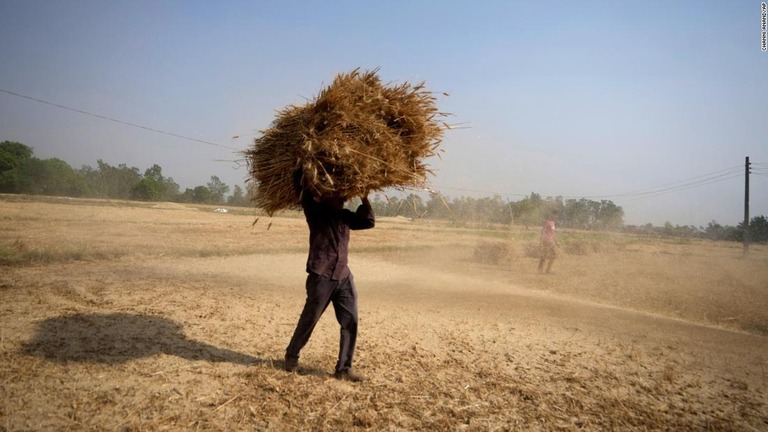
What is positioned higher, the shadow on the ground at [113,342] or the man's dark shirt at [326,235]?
the man's dark shirt at [326,235]

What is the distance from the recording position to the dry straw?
12.3 feet

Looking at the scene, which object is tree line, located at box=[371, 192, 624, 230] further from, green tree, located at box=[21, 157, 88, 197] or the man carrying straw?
green tree, located at box=[21, 157, 88, 197]

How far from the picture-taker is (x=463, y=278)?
40.0 ft

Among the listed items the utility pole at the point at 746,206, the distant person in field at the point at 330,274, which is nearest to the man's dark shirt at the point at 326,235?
the distant person in field at the point at 330,274

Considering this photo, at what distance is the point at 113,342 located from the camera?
461 cm

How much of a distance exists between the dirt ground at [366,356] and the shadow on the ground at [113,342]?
0.03m

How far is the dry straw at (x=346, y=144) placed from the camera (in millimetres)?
3756

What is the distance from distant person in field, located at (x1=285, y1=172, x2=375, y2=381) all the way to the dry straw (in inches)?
7.3

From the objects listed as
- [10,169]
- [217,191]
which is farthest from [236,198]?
[10,169]

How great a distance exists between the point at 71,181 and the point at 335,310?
253ft

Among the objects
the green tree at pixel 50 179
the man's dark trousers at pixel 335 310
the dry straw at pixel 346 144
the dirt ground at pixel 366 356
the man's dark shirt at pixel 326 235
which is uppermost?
the green tree at pixel 50 179

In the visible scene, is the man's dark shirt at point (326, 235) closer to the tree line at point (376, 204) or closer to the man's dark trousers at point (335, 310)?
the man's dark trousers at point (335, 310)

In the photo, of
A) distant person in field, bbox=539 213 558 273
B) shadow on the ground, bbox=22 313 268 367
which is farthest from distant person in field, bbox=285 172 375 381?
distant person in field, bbox=539 213 558 273

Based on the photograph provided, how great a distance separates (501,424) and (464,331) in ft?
9.07
